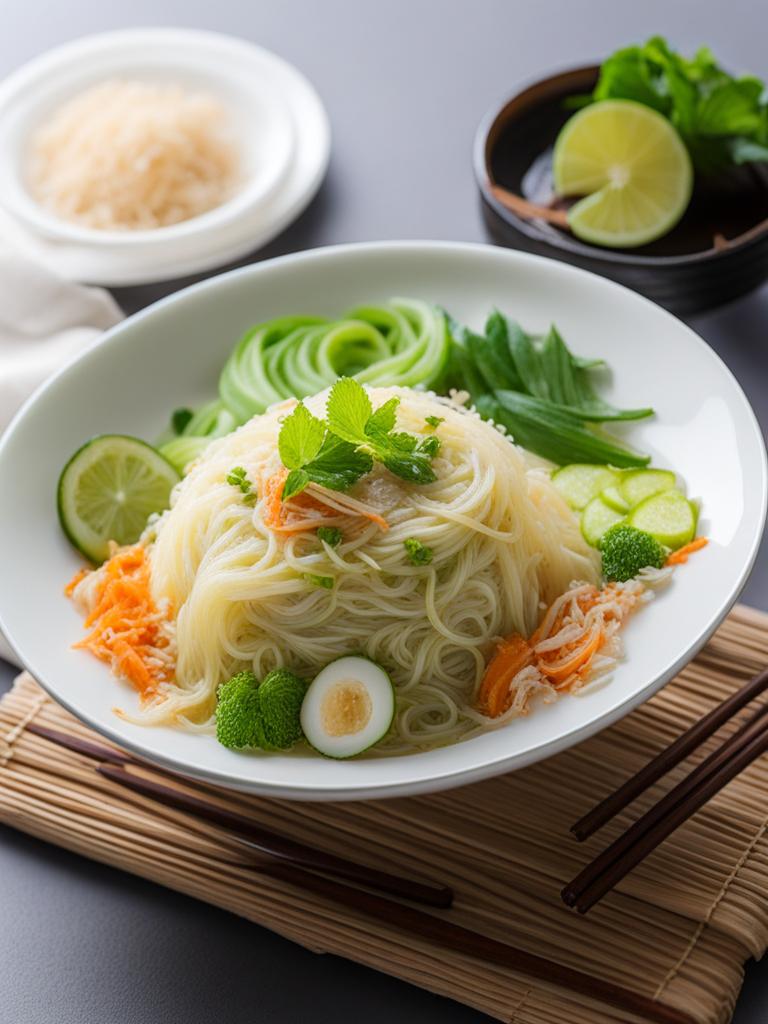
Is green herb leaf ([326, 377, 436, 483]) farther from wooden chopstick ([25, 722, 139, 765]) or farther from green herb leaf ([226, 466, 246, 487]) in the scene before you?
wooden chopstick ([25, 722, 139, 765])

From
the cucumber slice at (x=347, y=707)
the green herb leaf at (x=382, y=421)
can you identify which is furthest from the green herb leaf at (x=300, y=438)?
the cucumber slice at (x=347, y=707)

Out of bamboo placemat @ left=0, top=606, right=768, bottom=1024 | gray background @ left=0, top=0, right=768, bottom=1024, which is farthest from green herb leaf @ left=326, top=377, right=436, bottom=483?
gray background @ left=0, top=0, right=768, bottom=1024

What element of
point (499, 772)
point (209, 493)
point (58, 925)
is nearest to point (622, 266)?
point (209, 493)

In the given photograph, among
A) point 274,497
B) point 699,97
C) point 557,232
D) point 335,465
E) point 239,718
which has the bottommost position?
point 239,718

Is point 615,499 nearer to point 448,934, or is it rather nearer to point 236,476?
point 236,476

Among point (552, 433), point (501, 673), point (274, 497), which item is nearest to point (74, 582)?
point (274, 497)

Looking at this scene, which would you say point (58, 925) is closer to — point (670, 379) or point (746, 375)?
point (670, 379)
